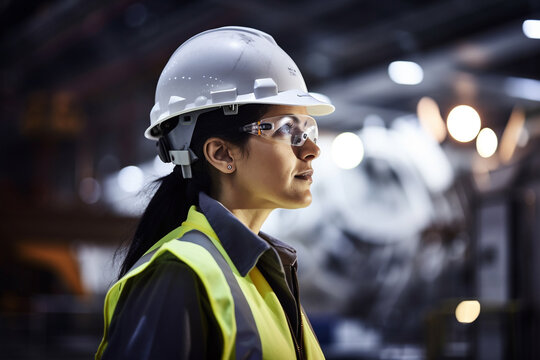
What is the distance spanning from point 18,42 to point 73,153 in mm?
6727

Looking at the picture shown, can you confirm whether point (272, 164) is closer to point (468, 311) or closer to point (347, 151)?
point (468, 311)

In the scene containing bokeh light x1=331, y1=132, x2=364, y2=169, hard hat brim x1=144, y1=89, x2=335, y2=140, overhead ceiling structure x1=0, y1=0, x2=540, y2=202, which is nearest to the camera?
hard hat brim x1=144, y1=89, x2=335, y2=140

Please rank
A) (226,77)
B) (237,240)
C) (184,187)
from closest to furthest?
(237,240)
(226,77)
(184,187)

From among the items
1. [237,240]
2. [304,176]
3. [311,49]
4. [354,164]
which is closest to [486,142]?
[311,49]

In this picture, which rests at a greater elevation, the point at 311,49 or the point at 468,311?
the point at 311,49

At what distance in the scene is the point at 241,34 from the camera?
155 centimetres

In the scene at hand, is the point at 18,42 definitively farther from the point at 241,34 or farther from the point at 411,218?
the point at 241,34

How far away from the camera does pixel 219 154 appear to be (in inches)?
59.6

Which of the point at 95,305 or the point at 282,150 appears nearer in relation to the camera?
the point at 282,150

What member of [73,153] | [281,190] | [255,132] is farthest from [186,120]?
[73,153]

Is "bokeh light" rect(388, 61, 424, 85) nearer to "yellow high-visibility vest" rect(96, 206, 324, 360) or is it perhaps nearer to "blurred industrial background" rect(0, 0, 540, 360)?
"blurred industrial background" rect(0, 0, 540, 360)

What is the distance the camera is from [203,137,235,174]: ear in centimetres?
150

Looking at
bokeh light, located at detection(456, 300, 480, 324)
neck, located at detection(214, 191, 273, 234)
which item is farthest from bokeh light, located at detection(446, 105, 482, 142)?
neck, located at detection(214, 191, 273, 234)

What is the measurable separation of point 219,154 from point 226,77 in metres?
0.18
